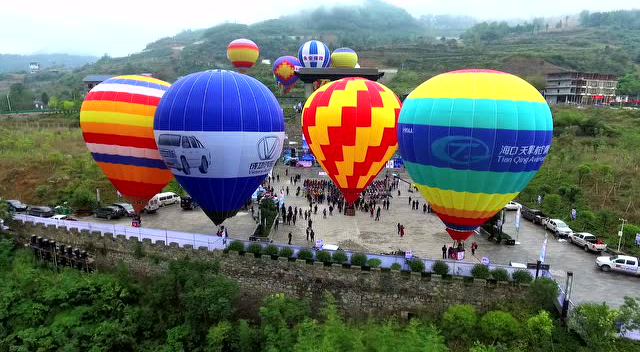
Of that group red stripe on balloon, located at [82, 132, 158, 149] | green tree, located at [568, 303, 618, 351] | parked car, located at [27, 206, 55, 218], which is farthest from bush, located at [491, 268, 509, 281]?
parked car, located at [27, 206, 55, 218]

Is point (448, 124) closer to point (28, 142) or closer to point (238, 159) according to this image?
point (238, 159)

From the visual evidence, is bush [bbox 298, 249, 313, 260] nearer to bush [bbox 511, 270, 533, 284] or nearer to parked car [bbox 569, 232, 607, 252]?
bush [bbox 511, 270, 533, 284]

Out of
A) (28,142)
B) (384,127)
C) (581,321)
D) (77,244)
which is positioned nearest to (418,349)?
(581,321)

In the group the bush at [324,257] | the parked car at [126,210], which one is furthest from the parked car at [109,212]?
the bush at [324,257]

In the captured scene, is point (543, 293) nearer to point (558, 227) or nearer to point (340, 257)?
point (340, 257)

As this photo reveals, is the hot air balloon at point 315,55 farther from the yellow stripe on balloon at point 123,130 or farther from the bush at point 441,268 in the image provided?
the bush at point 441,268

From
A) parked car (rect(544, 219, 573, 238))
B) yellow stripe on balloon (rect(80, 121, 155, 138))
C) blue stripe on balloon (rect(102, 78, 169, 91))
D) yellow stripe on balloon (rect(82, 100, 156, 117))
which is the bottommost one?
parked car (rect(544, 219, 573, 238))

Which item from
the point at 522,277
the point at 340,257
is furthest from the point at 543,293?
the point at 340,257
